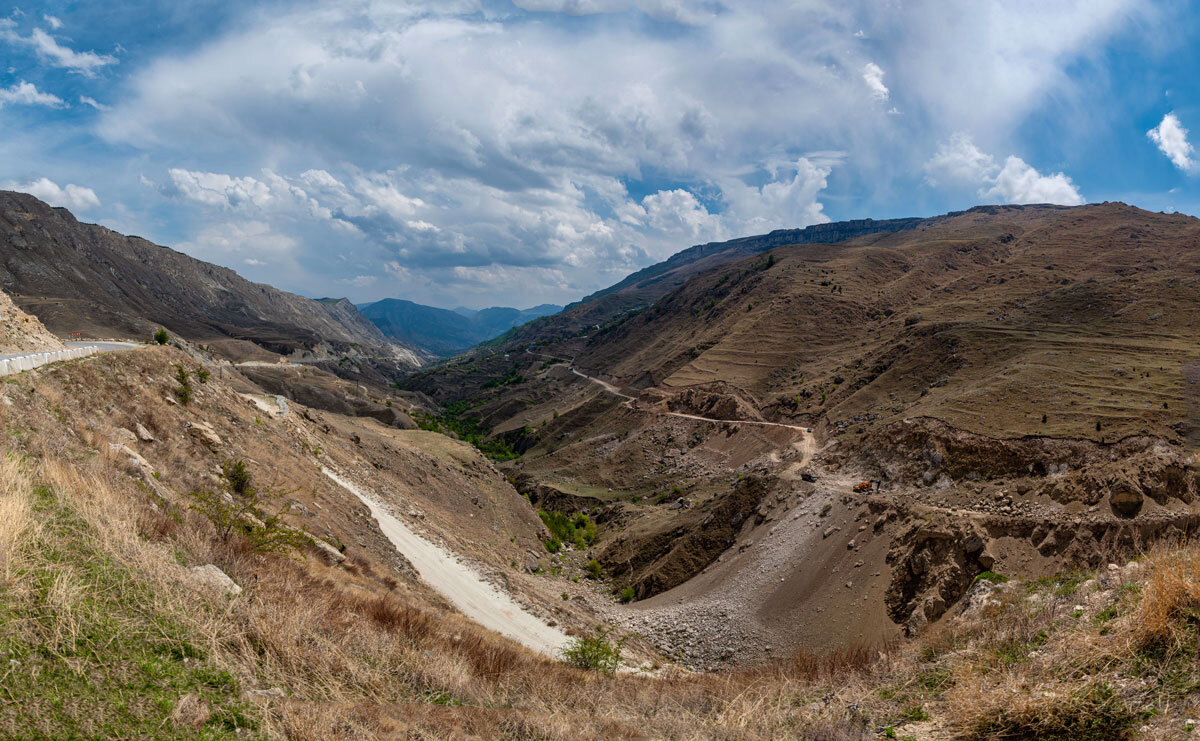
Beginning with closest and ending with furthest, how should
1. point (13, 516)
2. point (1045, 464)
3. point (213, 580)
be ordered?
point (13, 516) → point (213, 580) → point (1045, 464)

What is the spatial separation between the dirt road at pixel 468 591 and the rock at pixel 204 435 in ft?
26.4

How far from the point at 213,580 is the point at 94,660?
2867 millimetres

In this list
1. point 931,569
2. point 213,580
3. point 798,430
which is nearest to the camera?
point 213,580

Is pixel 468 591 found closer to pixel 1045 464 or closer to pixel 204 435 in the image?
pixel 204 435

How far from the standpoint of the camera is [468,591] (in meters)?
23.6

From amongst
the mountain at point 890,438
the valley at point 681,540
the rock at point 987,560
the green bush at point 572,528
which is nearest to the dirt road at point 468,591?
the valley at point 681,540

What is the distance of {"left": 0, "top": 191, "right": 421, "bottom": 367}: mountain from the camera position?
88.4 metres

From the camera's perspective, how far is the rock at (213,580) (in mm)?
7770

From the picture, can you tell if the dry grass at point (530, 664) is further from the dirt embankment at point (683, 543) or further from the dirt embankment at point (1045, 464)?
the dirt embankment at point (683, 543)

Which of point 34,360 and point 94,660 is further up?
point 34,360

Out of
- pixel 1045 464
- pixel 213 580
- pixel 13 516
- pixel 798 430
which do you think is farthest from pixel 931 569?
pixel 798 430

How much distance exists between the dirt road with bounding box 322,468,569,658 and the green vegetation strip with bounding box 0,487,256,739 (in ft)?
47.7

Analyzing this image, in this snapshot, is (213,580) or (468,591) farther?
(468,591)

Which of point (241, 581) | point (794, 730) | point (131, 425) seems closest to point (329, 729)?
point (241, 581)
